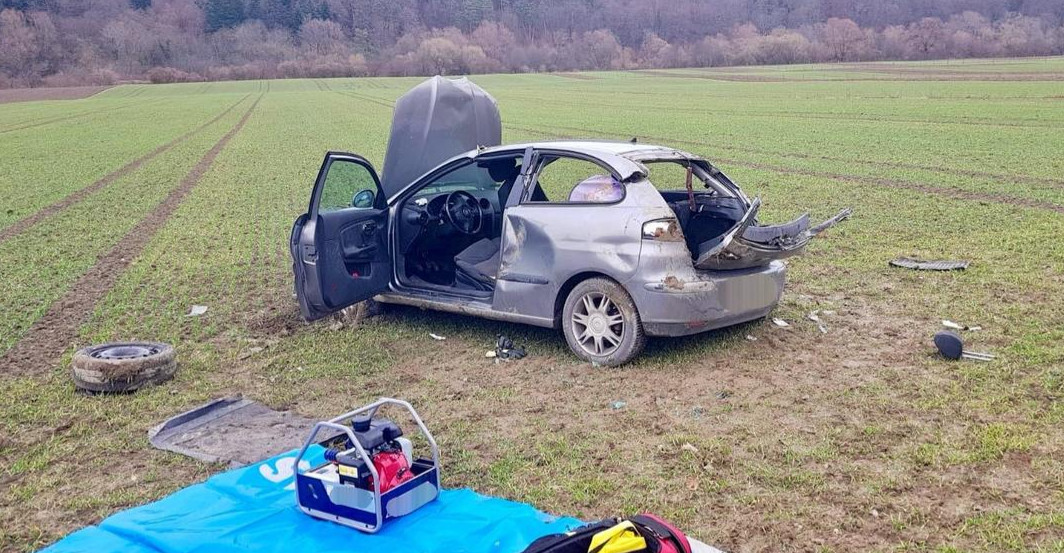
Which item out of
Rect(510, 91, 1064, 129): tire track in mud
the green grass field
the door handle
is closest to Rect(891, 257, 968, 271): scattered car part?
the green grass field

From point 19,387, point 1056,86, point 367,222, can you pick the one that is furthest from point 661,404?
point 1056,86

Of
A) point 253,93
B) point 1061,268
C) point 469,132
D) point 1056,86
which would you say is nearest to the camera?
point 1061,268

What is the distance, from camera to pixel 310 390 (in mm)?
6762

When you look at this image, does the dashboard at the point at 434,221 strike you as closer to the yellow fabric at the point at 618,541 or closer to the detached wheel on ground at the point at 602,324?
the detached wheel on ground at the point at 602,324

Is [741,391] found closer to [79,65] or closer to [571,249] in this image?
[571,249]

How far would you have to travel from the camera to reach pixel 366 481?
14.6 ft

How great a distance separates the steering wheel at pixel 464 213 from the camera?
8.09 metres

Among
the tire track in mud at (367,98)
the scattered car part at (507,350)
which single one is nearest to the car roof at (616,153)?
the scattered car part at (507,350)

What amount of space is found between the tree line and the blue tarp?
101607mm

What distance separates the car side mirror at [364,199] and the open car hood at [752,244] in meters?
2.83

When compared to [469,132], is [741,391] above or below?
below

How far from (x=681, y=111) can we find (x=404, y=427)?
39275 mm

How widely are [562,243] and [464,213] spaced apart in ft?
4.49

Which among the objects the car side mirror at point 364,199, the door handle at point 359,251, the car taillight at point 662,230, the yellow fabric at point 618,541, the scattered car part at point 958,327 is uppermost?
the car side mirror at point 364,199
